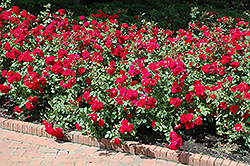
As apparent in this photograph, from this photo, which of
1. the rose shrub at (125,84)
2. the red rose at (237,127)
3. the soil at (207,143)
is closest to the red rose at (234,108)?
the rose shrub at (125,84)

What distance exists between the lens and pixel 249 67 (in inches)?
159

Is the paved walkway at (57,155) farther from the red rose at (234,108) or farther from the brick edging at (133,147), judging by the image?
the red rose at (234,108)

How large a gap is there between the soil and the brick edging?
154 millimetres

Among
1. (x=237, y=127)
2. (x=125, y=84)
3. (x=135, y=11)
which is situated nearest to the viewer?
(x=237, y=127)

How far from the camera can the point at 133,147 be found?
3748 mm

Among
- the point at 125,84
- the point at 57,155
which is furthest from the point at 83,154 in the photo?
the point at 125,84

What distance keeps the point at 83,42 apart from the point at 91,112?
1.15 meters

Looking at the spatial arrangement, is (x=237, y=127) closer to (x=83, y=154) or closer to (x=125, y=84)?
(x=125, y=84)

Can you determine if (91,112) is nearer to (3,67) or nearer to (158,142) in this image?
(158,142)

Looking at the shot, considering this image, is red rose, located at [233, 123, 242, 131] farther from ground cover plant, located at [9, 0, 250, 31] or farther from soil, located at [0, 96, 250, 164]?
ground cover plant, located at [9, 0, 250, 31]

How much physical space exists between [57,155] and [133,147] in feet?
2.82

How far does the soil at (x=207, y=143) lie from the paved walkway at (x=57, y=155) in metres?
0.33

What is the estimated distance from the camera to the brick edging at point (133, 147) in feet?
11.3

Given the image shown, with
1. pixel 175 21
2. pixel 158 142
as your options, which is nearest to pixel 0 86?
pixel 158 142
